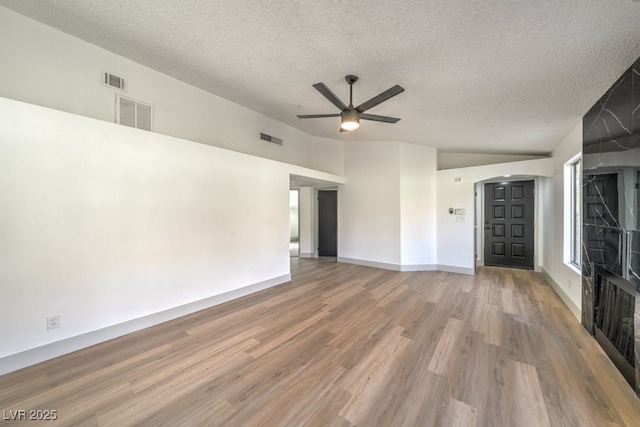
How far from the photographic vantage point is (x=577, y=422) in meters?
1.61

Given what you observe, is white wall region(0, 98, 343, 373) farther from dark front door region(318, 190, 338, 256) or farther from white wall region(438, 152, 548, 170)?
white wall region(438, 152, 548, 170)

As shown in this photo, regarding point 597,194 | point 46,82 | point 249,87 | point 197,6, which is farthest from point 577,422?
point 46,82

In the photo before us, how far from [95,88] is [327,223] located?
18.3 feet

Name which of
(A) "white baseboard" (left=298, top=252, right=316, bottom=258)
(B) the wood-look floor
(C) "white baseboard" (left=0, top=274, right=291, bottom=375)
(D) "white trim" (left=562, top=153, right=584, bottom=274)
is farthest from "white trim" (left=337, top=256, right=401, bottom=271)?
(C) "white baseboard" (left=0, top=274, right=291, bottom=375)

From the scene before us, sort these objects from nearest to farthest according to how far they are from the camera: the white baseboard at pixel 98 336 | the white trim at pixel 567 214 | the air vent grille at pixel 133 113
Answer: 1. the white baseboard at pixel 98 336
2. the air vent grille at pixel 133 113
3. the white trim at pixel 567 214

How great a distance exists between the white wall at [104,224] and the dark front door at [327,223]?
356cm

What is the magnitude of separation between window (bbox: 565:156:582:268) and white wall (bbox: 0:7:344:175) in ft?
17.3

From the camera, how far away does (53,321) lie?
7.57 feet

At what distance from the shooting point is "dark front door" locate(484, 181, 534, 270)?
586 centimetres

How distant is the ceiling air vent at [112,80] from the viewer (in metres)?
2.91

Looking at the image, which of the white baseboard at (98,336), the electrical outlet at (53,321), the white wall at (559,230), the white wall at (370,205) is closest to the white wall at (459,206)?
the white wall at (559,230)

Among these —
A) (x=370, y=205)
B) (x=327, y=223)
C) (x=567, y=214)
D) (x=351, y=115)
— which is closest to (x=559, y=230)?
(x=567, y=214)

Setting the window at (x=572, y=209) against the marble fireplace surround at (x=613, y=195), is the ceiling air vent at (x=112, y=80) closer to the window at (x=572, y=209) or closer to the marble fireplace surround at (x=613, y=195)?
the marble fireplace surround at (x=613, y=195)

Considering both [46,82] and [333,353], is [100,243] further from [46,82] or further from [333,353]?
[333,353]
